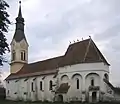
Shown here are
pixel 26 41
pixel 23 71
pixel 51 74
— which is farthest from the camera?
pixel 26 41

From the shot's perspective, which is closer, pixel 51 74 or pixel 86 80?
pixel 86 80

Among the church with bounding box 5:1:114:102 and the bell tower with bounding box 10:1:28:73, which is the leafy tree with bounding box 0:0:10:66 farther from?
the bell tower with bounding box 10:1:28:73

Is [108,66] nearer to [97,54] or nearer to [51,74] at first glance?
[97,54]

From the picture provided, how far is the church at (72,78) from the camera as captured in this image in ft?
137

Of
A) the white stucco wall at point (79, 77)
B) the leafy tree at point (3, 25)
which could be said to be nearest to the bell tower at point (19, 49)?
the white stucco wall at point (79, 77)

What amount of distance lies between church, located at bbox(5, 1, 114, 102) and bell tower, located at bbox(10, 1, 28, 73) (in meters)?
5.26

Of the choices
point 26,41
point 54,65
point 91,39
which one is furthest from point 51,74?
point 26,41

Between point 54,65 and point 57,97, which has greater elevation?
point 54,65

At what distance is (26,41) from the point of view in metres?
64.0

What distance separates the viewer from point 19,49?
62.4 m

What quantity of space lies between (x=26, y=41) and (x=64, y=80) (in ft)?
71.9

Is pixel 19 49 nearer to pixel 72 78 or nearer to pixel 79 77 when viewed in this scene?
pixel 72 78

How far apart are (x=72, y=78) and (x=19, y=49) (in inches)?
885

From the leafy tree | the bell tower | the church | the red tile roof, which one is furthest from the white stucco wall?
the leafy tree
